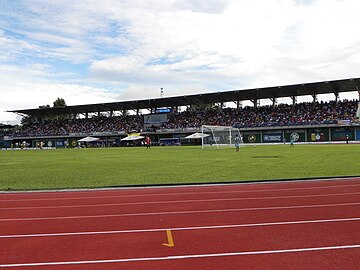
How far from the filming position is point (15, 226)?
806cm

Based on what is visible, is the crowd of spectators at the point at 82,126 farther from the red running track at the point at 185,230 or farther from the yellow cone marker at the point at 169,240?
the yellow cone marker at the point at 169,240

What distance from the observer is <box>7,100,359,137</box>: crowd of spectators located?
69125 mm

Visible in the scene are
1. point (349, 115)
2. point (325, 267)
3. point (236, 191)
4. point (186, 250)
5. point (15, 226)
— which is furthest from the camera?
point (349, 115)

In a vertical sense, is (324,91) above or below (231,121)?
above

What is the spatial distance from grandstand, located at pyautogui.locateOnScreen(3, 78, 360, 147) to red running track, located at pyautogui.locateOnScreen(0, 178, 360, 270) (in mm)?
55507

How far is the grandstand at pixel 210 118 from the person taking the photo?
67.7m

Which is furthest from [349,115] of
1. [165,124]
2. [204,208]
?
[204,208]

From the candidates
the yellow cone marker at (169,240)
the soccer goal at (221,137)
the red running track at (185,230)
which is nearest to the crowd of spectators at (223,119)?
the soccer goal at (221,137)

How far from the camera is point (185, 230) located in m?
7.30

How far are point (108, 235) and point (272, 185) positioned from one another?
7708 millimetres

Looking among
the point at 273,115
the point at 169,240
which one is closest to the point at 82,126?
the point at 273,115

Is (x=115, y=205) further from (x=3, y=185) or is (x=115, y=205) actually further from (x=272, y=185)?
(x=3, y=185)

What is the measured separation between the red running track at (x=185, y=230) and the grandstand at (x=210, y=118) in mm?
55507

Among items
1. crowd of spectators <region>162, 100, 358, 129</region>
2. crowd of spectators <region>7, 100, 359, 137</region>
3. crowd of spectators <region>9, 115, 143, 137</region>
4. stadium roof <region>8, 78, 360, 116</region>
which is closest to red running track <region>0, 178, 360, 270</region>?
crowd of spectators <region>162, 100, 358, 129</region>
